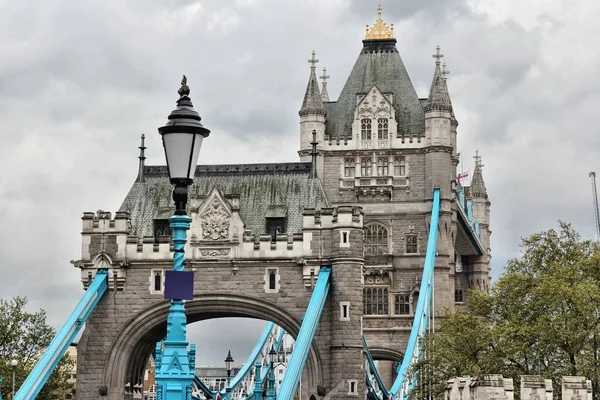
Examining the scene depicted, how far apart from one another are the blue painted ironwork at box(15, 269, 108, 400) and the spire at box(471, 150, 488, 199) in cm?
5065

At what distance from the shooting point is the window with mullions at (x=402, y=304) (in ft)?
220

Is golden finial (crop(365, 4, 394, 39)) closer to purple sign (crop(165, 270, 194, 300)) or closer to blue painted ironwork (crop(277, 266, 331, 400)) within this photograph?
blue painted ironwork (crop(277, 266, 331, 400))

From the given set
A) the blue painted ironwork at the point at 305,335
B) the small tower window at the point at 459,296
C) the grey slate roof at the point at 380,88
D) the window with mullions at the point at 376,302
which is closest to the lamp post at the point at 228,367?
the blue painted ironwork at the point at 305,335

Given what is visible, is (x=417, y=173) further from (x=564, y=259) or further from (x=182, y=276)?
(x=182, y=276)

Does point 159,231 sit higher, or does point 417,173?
point 417,173

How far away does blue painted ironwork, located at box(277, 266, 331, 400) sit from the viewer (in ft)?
145

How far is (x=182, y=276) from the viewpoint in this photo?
14906mm

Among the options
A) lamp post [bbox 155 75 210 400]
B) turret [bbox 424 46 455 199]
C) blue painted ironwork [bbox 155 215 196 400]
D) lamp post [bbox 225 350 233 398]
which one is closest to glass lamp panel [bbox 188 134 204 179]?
lamp post [bbox 155 75 210 400]

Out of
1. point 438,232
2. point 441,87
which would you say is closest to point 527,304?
point 438,232

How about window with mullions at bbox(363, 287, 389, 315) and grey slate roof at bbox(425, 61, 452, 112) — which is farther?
grey slate roof at bbox(425, 61, 452, 112)

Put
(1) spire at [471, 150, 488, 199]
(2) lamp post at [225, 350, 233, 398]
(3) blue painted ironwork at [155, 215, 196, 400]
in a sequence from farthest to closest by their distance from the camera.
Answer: (1) spire at [471, 150, 488, 199] < (2) lamp post at [225, 350, 233, 398] < (3) blue painted ironwork at [155, 215, 196, 400]

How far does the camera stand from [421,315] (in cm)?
6047

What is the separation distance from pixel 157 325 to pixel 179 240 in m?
37.1

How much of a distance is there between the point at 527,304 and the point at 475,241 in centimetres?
3529
